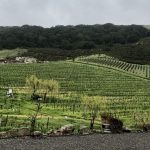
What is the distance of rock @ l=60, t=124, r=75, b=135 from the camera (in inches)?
3725

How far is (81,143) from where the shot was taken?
84062mm

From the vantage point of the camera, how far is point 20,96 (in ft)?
488

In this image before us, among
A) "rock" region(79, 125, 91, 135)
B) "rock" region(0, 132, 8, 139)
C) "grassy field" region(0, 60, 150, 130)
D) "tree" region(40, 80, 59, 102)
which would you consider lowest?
"rock" region(79, 125, 91, 135)

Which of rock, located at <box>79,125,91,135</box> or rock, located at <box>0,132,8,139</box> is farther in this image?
rock, located at <box>79,125,91,135</box>

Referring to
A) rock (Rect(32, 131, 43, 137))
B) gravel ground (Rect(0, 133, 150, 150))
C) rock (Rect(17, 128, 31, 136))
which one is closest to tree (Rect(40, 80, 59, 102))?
gravel ground (Rect(0, 133, 150, 150))

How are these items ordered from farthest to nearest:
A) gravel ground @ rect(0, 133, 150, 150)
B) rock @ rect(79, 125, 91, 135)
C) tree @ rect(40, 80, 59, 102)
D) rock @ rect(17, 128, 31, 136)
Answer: tree @ rect(40, 80, 59, 102) → rock @ rect(79, 125, 91, 135) → rock @ rect(17, 128, 31, 136) → gravel ground @ rect(0, 133, 150, 150)

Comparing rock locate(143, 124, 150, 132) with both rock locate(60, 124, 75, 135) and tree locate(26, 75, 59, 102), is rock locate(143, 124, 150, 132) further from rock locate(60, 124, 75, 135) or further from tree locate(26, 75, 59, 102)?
tree locate(26, 75, 59, 102)

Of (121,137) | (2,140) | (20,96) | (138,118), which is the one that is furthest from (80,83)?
(2,140)

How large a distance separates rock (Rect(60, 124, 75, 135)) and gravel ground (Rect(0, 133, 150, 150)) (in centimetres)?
344

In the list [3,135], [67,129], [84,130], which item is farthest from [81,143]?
[84,130]

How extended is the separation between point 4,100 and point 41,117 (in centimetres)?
3023

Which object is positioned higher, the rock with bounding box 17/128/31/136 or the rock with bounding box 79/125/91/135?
the rock with bounding box 17/128/31/136

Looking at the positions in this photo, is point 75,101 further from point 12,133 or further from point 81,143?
point 81,143

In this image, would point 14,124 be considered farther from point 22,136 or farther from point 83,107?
point 83,107
